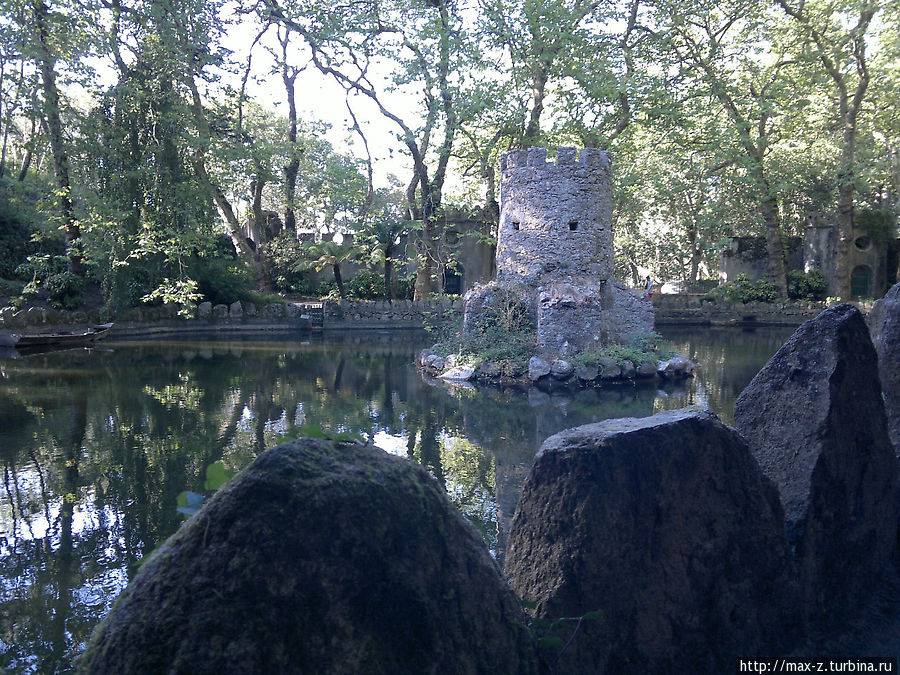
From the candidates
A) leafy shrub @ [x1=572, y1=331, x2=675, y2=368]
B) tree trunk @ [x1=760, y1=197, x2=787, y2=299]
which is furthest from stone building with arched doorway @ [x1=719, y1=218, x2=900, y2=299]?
leafy shrub @ [x1=572, y1=331, x2=675, y2=368]

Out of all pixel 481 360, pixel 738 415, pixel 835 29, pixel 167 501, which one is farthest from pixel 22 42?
pixel 835 29

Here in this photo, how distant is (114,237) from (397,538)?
1836cm

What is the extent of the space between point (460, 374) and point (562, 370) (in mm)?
1975

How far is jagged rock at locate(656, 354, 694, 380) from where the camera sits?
42.5 ft

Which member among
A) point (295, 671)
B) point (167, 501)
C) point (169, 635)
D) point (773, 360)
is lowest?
point (167, 501)

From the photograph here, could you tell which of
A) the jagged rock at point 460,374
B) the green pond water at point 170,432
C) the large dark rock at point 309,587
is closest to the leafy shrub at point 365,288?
the green pond water at point 170,432

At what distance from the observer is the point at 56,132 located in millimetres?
18438

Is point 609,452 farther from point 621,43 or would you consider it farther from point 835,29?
point 835,29

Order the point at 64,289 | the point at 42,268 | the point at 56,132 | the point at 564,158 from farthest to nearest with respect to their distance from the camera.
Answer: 1. the point at 42,268
2. the point at 64,289
3. the point at 56,132
4. the point at 564,158

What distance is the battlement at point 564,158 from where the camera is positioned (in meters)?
14.0

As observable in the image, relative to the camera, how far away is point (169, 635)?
5.47 ft

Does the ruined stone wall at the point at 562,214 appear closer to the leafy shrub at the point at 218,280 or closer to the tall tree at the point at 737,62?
the tall tree at the point at 737,62

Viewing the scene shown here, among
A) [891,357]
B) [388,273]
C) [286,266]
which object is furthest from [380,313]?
[891,357]

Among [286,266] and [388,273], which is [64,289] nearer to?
[286,266]
